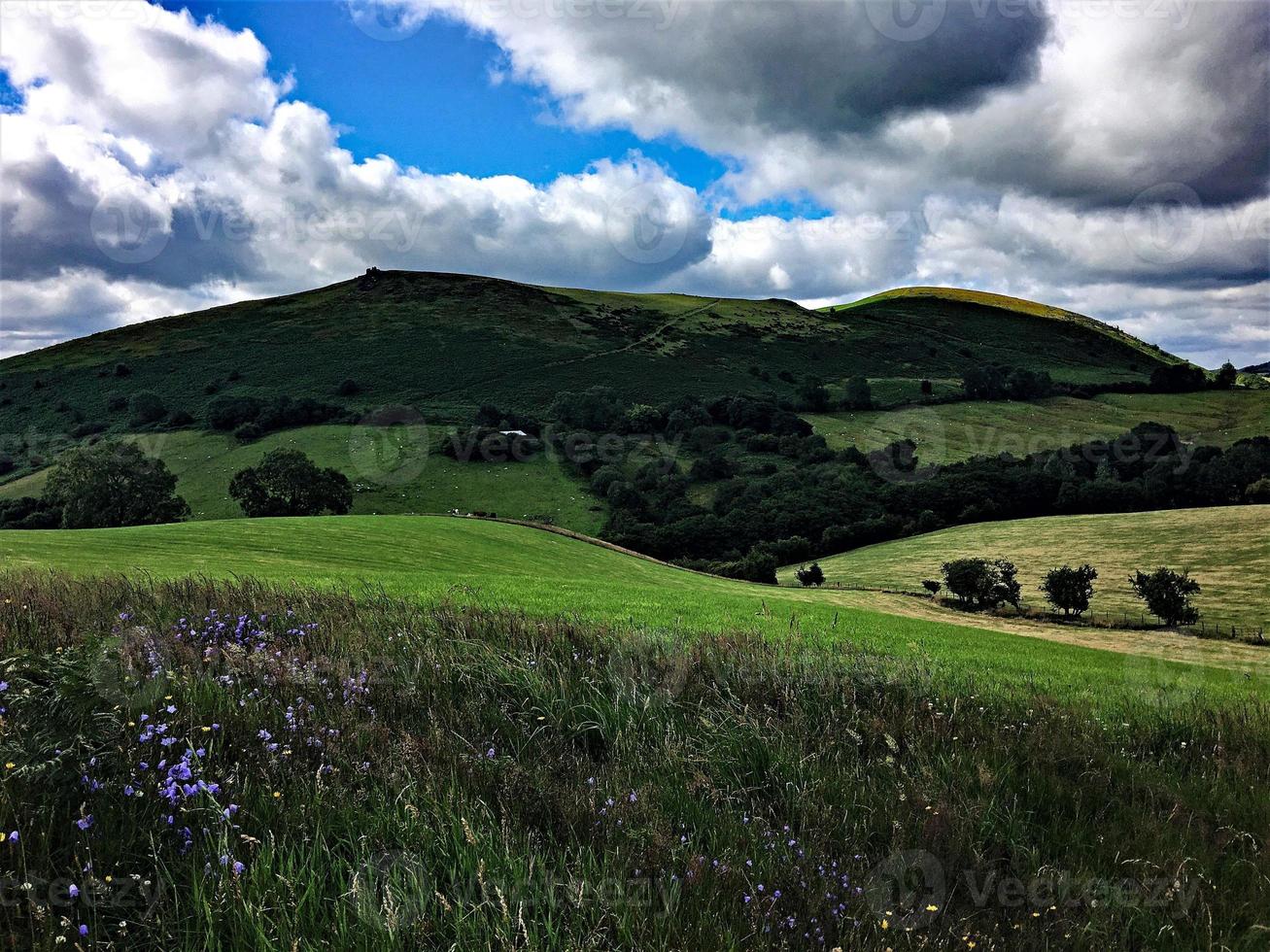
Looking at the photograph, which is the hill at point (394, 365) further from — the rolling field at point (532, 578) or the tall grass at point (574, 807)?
the tall grass at point (574, 807)

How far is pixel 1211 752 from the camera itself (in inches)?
245

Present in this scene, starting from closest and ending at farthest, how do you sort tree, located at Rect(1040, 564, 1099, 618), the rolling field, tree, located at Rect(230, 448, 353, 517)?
the rolling field, tree, located at Rect(1040, 564, 1099, 618), tree, located at Rect(230, 448, 353, 517)

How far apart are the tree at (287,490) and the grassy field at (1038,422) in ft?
300

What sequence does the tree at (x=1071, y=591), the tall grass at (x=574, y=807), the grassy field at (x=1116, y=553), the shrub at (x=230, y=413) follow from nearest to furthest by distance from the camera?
1. the tall grass at (x=574, y=807)
2. the tree at (x=1071, y=591)
3. the grassy field at (x=1116, y=553)
4. the shrub at (x=230, y=413)

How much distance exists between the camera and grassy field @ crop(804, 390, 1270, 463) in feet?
428

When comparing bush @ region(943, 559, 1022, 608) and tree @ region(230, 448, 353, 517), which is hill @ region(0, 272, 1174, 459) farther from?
bush @ region(943, 559, 1022, 608)

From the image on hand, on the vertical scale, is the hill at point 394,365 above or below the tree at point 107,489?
above

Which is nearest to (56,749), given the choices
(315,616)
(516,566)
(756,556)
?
(315,616)

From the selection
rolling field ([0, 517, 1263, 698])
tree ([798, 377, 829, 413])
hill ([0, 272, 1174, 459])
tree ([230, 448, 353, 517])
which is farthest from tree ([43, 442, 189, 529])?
tree ([798, 377, 829, 413])

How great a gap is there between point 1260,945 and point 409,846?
4.25 m

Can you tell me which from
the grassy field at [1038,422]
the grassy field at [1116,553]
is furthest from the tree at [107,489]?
the grassy field at [1038,422]

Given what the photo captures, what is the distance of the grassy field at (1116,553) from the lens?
6525 centimetres

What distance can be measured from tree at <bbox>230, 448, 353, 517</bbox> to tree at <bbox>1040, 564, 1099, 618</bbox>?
2914 inches

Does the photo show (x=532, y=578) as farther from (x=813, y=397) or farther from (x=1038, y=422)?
(x=1038, y=422)
